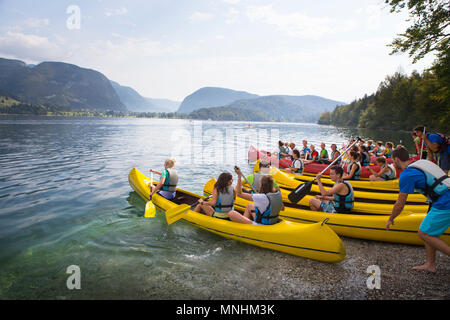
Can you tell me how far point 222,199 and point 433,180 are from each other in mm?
3784

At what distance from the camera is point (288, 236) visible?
4.68 meters

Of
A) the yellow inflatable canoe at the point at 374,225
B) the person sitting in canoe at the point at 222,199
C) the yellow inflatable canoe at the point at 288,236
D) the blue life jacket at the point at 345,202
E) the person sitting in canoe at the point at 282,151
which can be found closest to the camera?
the yellow inflatable canoe at the point at 288,236

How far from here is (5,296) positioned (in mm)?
3910

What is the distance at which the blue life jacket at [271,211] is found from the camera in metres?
4.70

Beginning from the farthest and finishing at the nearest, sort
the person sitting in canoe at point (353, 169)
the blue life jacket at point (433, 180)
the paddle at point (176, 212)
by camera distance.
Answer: the person sitting in canoe at point (353, 169) → the paddle at point (176, 212) → the blue life jacket at point (433, 180)

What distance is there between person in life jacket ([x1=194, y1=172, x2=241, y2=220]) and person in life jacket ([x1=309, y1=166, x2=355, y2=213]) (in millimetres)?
2129

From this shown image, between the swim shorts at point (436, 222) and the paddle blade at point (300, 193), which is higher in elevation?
the swim shorts at point (436, 222)

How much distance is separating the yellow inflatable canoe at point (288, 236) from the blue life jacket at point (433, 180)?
1.59 m

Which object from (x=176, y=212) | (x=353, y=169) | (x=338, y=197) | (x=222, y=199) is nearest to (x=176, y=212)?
(x=176, y=212)

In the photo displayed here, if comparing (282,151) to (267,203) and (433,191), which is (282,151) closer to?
(267,203)

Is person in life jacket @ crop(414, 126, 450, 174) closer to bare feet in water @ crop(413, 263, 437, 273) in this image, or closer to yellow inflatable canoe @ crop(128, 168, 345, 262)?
bare feet in water @ crop(413, 263, 437, 273)

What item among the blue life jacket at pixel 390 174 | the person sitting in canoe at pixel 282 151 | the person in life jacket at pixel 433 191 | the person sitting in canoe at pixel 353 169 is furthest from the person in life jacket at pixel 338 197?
the person sitting in canoe at pixel 282 151

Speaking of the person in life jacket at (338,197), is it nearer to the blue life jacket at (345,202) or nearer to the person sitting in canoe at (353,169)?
the blue life jacket at (345,202)
